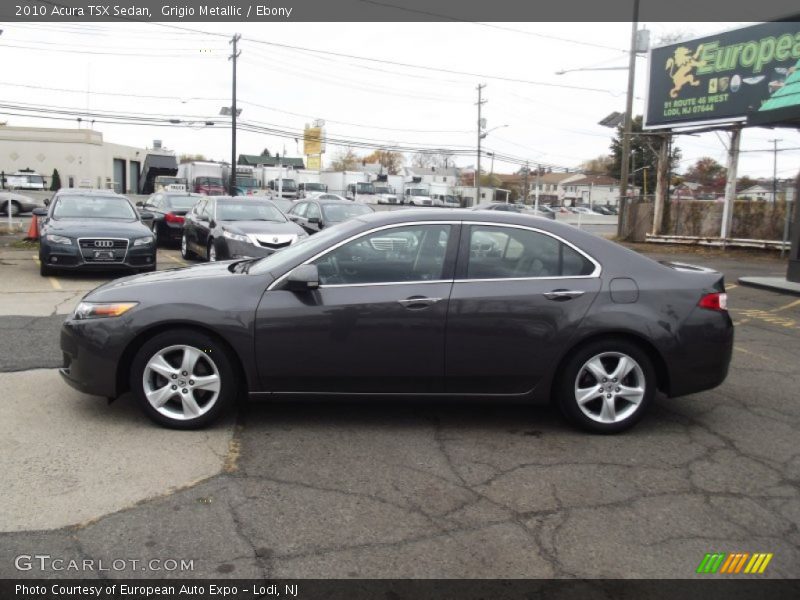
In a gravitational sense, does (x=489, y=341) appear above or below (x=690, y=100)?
below

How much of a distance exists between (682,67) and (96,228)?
62.6 ft

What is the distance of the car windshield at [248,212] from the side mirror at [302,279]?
28.7ft

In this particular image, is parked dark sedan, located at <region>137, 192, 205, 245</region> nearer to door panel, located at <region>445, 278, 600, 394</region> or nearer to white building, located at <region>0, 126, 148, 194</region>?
door panel, located at <region>445, 278, 600, 394</region>

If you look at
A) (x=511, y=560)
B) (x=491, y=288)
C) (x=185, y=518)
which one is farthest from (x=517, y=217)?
(x=185, y=518)

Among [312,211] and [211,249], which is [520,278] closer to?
[211,249]

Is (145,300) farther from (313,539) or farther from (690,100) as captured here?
(690,100)

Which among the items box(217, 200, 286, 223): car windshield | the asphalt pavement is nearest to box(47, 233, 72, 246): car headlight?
box(217, 200, 286, 223): car windshield

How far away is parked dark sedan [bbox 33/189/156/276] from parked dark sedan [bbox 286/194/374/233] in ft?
13.6

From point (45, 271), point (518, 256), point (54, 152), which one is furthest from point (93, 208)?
point (54, 152)

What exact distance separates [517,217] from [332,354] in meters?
1.72

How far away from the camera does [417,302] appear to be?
467 cm

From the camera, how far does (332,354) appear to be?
461cm

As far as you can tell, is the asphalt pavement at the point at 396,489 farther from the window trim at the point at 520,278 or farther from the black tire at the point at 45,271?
the black tire at the point at 45,271

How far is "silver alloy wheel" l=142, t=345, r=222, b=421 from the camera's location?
4605mm
